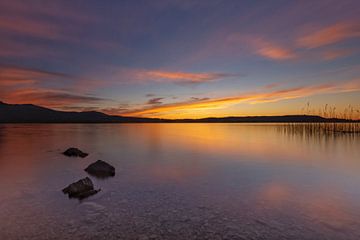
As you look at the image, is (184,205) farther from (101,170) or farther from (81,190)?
(101,170)

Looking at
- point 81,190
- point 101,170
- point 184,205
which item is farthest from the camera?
point 101,170

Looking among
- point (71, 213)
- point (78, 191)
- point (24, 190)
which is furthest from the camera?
point (24, 190)

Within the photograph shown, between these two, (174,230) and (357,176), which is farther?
(357,176)

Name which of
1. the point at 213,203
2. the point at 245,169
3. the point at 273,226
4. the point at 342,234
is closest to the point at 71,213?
the point at 213,203

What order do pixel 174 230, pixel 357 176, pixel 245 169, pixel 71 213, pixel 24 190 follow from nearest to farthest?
pixel 174 230, pixel 71 213, pixel 24 190, pixel 357 176, pixel 245 169

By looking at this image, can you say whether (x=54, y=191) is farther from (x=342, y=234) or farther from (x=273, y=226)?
(x=342, y=234)

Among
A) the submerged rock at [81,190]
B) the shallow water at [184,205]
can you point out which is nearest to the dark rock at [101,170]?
the shallow water at [184,205]

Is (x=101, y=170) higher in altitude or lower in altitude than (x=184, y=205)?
higher

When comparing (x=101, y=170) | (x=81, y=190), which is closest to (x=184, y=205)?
(x=81, y=190)

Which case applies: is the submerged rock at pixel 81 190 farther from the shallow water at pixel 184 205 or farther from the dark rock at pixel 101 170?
the dark rock at pixel 101 170

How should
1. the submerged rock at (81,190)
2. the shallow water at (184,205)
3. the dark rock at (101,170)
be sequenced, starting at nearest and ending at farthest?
1. the shallow water at (184,205)
2. the submerged rock at (81,190)
3. the dark rock at (101,170)

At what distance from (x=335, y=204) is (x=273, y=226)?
484cm

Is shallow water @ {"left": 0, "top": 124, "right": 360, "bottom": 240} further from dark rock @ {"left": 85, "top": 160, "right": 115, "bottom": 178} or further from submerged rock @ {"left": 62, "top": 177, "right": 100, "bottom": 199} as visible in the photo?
dark rock @ {"left": 85, "top": 160, "right": 115, "bottom": 178}

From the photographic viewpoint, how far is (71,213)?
9883 mm
